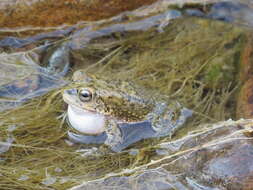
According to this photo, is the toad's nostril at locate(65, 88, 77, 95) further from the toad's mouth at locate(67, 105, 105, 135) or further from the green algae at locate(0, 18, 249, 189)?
the green algae at locate(0, 18, 249, 189)

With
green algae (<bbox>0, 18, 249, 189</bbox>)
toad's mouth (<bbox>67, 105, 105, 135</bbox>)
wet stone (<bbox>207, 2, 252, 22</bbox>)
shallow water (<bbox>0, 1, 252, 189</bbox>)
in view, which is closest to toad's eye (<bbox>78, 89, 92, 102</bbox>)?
toad's mouth (<bbox>67, 105, 105, 135</bbox>)

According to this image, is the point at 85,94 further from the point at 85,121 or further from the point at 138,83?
the point at 138,83

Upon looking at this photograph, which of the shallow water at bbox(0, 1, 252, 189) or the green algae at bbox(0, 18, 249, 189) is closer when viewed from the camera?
the shallow water at bbox(0, 1, 252, 189)

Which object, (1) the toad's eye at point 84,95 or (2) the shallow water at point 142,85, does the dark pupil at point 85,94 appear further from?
(2) the shallow water at point 142,85

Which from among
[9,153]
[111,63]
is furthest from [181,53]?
[9,153]

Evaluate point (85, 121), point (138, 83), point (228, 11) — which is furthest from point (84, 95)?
point (228, 11)
